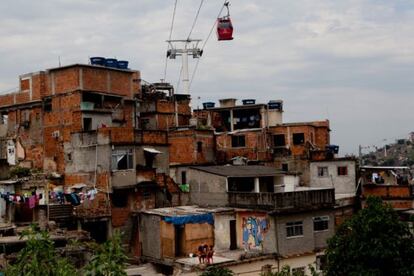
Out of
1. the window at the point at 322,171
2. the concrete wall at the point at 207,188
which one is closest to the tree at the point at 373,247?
the concrete wall at the point at 207,188

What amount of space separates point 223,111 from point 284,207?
2142 cm

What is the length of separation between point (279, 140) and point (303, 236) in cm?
1652

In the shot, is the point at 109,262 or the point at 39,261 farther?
the point at 39,261

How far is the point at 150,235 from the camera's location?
3073cm

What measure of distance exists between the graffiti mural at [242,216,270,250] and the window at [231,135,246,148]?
1584 centimetres

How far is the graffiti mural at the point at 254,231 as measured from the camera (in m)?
29.2

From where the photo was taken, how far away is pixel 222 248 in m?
30.0

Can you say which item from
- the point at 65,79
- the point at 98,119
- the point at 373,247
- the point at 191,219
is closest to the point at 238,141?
the point at 98,119

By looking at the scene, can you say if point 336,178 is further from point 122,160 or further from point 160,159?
point 122,160

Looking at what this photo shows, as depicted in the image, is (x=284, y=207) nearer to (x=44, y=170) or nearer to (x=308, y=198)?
(x=308, y=198)

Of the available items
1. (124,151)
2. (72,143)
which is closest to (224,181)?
(124,151)

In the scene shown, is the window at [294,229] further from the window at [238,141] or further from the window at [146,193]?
the window at [238,141]

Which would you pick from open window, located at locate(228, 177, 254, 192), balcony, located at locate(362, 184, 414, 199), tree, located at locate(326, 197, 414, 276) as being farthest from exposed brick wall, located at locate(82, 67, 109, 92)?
tree, located at locate(326, 197, 414, 276)

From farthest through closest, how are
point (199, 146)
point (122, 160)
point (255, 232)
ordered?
point (199, 146), point (122, 160), point (255, 232)
